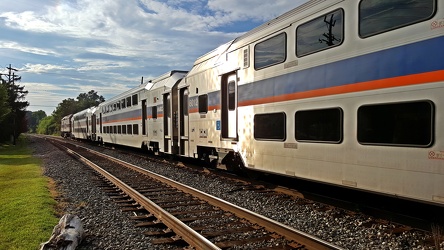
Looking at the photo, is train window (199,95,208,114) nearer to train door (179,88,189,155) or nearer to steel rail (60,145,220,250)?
train door (179,88,189,155)

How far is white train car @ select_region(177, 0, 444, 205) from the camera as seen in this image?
4.82m

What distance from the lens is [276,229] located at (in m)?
5.56

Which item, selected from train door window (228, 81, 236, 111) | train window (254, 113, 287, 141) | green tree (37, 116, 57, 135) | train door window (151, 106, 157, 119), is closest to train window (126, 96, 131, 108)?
train door window (151, 106, 157, 119)

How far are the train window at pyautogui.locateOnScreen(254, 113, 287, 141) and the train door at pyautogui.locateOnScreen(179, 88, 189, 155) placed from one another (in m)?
5.37

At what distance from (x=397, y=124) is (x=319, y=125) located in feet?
5.39

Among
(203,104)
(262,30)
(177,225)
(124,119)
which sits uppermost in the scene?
(262,30)

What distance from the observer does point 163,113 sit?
1602 centimetres

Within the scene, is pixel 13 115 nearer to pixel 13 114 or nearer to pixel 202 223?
pixel 13 114

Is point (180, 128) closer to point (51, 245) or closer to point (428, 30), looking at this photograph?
point (51, 245)

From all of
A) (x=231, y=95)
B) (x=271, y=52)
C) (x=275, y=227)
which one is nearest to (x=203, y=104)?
(x=231, y=95)

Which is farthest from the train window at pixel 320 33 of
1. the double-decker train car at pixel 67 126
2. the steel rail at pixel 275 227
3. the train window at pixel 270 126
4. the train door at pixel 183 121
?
the double-decker train car at pixel 67 126

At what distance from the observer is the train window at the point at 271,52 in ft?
25.6

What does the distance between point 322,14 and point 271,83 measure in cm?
194

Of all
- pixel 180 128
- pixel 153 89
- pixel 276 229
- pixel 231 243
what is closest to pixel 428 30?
pixel 276 229
